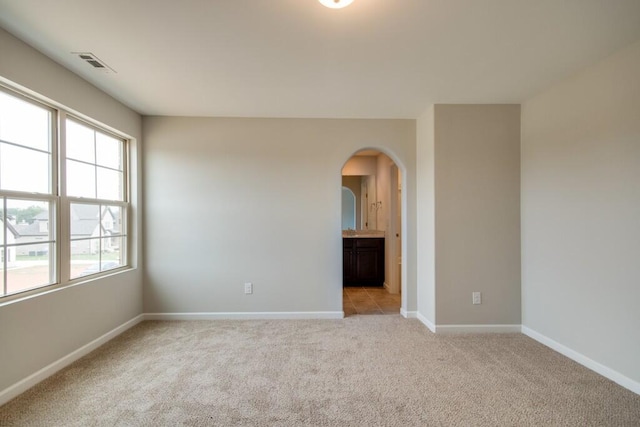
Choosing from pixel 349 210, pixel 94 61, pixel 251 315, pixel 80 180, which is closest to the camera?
pixel 94 61

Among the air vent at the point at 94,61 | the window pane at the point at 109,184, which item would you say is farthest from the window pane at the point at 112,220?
the air vent at the point at 94,61

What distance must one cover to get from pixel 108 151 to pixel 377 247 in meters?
4.26

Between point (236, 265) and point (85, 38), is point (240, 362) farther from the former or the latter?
point (85, 38)

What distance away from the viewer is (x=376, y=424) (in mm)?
1858

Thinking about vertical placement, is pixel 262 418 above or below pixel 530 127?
below

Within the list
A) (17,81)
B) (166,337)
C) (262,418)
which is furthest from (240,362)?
(17,81)

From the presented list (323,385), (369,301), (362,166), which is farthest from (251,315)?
(362,166)

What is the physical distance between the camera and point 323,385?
228 centimetres

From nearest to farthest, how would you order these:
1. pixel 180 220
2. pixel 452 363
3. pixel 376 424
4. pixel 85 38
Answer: pixel 376 424
pixel 85 38
pixel 452 363
pixel 180 220

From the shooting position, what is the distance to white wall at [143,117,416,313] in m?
3.73

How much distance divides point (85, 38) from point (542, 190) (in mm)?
4068

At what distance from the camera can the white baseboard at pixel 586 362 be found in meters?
2.23

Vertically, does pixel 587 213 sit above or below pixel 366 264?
above

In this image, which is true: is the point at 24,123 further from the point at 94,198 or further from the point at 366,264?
the point at 366,264
